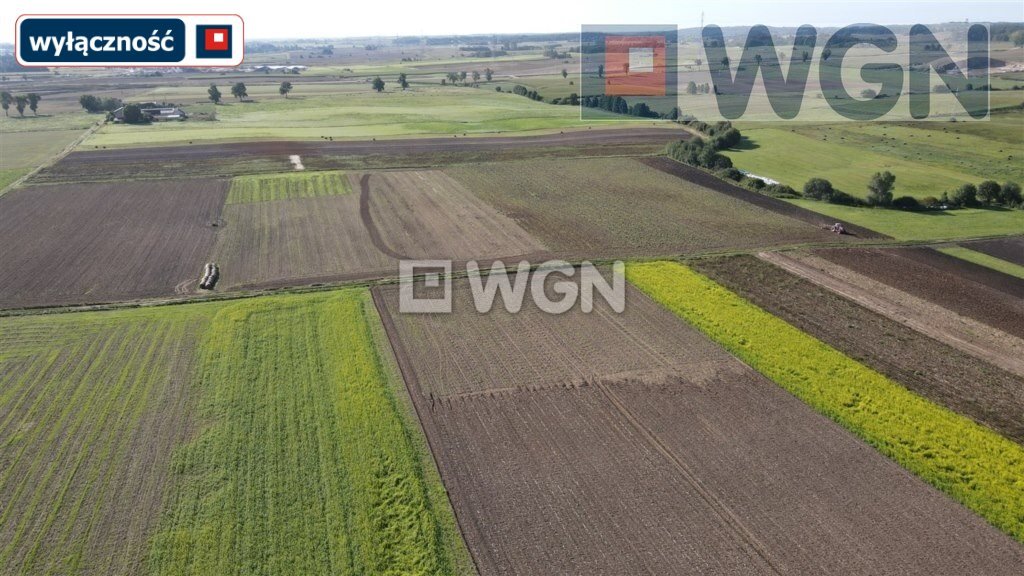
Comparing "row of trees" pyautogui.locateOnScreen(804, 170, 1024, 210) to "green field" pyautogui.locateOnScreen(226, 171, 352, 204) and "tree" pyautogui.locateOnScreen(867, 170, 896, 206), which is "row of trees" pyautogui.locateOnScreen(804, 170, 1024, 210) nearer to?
"tree" pyautogui.locateOnScreen(867, 170, 896, 206)

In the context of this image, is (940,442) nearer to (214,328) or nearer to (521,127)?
(214,328)

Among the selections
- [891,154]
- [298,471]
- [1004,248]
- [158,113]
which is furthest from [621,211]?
[158,113]

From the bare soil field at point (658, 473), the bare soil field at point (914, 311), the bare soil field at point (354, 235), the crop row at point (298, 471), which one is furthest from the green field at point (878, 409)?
the crop row at point (298, 471)

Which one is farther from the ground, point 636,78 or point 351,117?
point 636,78

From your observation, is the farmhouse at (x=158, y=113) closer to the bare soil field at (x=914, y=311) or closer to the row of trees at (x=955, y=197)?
the bare soil field at (x=914, y=311)

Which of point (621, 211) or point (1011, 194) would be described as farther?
point (1011, 194)

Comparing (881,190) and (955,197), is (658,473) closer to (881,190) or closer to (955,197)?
(881,190)

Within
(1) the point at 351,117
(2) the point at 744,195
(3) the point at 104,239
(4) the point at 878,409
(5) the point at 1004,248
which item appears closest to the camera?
(4) the point at 878,409
